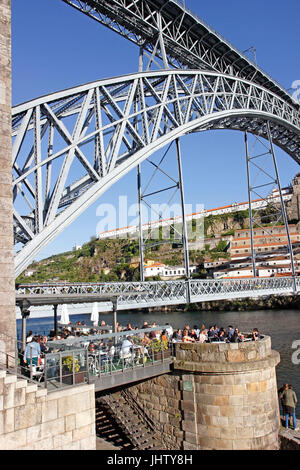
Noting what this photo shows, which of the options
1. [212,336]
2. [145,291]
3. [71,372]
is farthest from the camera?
[145,291]

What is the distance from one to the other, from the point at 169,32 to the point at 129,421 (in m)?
19.5

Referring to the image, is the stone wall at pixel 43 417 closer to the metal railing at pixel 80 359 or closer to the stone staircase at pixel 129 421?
the metal railing at pixel 80 359

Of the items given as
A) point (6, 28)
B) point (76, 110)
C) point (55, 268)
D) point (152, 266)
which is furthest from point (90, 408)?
point (55, 268)

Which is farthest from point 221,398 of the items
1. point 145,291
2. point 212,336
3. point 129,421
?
point 145,291

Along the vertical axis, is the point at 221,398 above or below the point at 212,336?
below

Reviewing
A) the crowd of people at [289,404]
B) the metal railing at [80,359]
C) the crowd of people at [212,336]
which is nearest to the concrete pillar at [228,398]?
the crowd of people at [289,404]

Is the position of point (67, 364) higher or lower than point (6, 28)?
lower

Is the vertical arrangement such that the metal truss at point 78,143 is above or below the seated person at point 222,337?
above

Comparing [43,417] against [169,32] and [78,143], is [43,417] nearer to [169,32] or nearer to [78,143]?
[78,143]

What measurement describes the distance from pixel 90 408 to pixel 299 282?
25.7 m

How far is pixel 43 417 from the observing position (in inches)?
258

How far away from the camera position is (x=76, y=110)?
13961 mm

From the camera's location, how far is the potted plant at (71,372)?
7527mm
